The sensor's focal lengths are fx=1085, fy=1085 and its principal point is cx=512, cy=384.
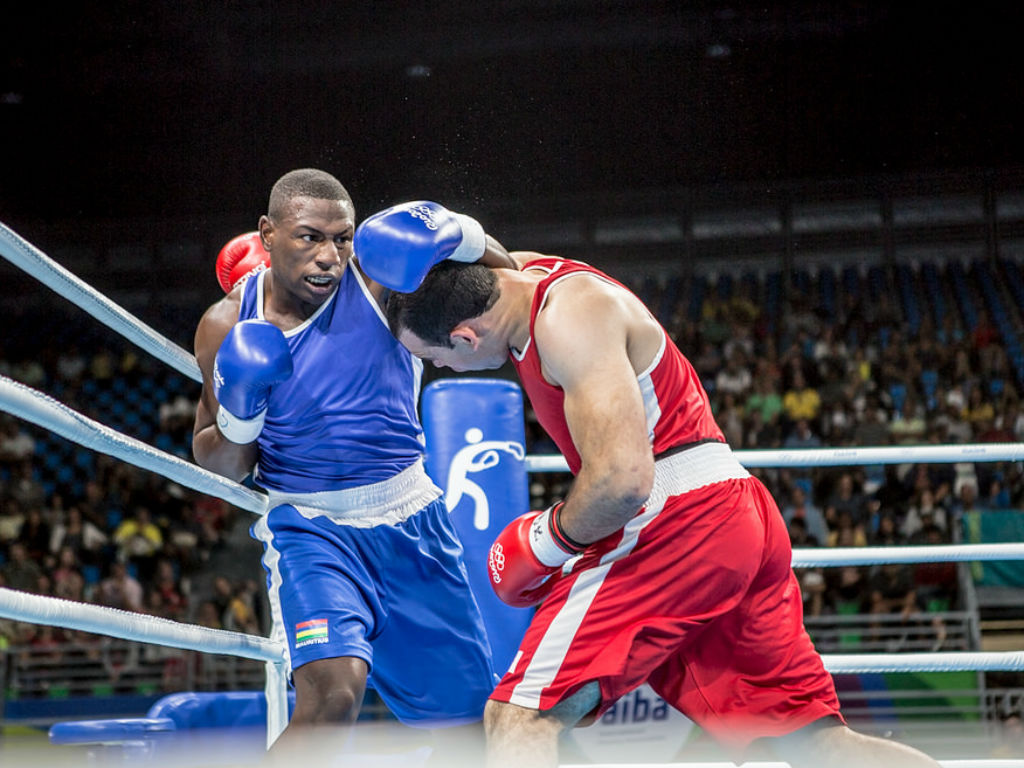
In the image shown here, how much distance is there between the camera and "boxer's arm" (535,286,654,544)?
1.71 m

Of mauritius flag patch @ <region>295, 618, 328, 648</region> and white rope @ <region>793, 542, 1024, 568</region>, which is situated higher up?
white rope @ <region>793, 542, 1024, 568</region>

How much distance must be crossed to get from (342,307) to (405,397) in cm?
25

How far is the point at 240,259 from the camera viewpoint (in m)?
2.83

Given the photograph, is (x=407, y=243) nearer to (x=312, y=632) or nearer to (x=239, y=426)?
(x=239, y=426)

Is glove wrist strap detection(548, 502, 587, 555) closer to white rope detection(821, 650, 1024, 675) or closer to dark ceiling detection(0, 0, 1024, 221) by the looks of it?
white rope detection(821, 650, 1024, 675)

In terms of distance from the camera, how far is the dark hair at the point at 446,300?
190 centimetres

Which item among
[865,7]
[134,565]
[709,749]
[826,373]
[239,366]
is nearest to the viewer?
[239,366]

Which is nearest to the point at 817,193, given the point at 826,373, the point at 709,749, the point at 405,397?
the point at 826,373

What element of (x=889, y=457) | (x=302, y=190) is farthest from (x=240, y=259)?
(x=889, y=457)

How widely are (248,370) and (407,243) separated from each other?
48 centimetres

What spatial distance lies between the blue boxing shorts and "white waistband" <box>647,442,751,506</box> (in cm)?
68

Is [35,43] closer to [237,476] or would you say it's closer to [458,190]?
[458,190]

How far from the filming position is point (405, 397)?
245cm

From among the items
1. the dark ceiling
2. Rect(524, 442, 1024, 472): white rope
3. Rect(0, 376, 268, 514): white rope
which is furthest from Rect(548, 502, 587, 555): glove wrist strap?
the dark ceiling
